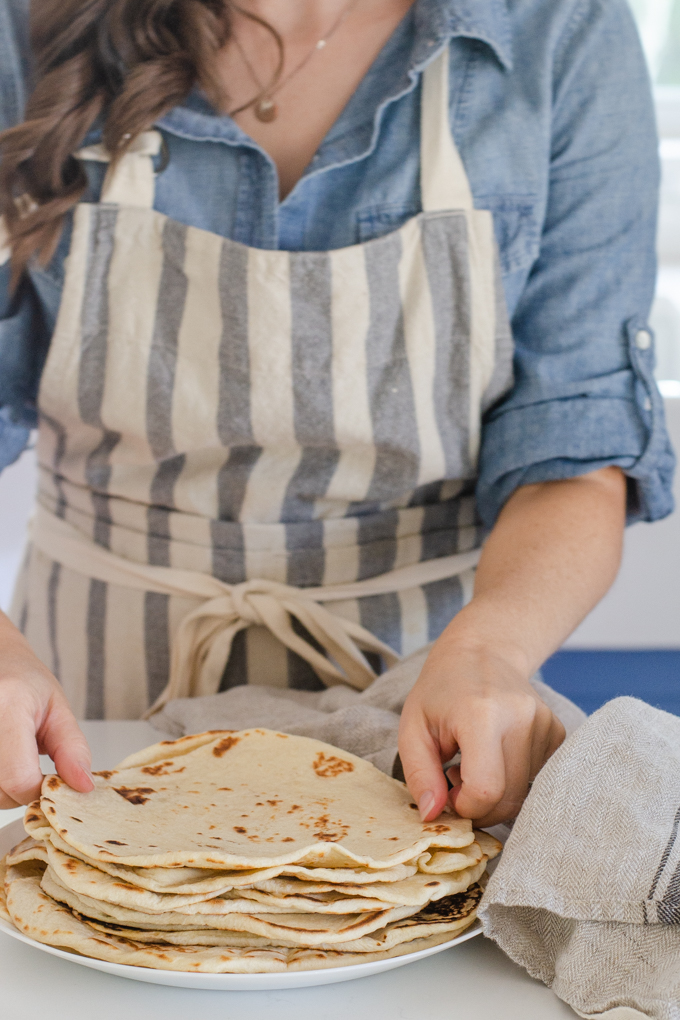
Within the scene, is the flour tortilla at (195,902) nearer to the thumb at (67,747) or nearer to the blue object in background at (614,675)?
the thumb at (67,747)

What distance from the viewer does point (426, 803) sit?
0.66 meters

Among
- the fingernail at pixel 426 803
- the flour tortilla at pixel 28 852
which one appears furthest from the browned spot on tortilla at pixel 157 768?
the fingernail at pixel 426 803

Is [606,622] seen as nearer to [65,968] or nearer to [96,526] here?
[96,526]

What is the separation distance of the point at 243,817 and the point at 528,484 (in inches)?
21.3

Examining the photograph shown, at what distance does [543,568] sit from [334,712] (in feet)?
0.80

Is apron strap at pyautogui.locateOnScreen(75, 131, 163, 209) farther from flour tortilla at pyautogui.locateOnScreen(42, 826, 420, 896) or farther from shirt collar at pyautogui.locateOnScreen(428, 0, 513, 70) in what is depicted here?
flour tortilla at pyautogui.locateOnScreen(42, 826, 420, 896)

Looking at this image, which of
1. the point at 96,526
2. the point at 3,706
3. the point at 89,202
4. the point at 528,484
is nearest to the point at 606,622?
the point at 528,484

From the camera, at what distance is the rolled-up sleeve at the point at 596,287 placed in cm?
104

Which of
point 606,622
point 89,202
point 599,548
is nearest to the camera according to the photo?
point 599,548

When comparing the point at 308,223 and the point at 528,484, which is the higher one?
the point at 308,223

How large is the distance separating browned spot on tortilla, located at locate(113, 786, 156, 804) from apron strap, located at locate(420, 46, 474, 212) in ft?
2.21

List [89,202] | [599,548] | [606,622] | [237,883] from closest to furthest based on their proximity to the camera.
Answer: [237,883], [599,548], [89,202], [606,622]

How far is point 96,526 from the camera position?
1.19 meters

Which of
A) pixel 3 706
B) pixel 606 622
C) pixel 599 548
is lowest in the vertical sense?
pixel 606 622
